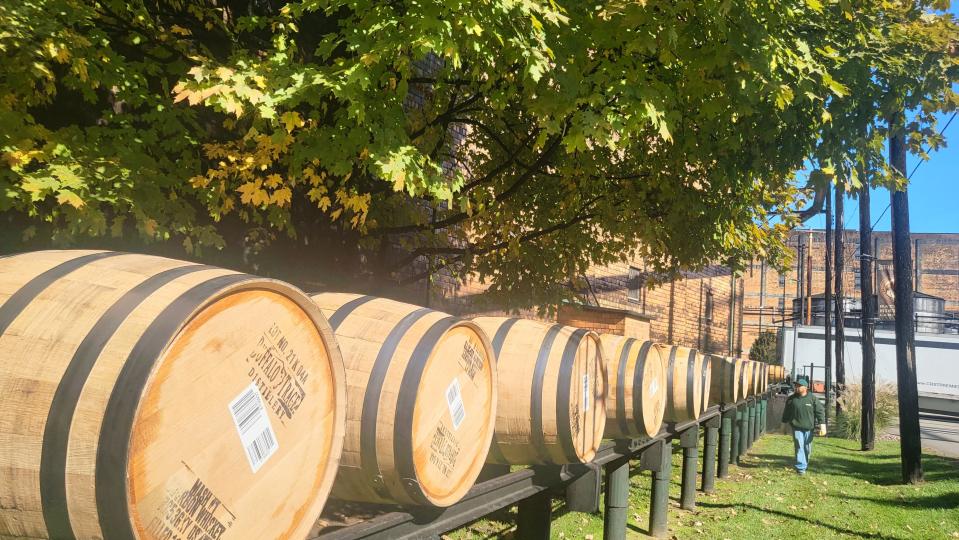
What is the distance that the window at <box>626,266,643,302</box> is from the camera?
15.9 meters

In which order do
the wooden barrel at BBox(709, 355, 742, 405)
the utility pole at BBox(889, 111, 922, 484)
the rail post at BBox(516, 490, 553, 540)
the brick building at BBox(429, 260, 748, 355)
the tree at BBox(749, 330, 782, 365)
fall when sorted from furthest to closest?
1. the tree at BBox(749, 330, 782, 365)
2. the wooden barrel at BBox(709, 355, 742, 405)
3. the utility pole at BBox(889, 111, 922, 484)
4. the brick building at BBox(429, 260, 748, 355)
5. the rail post at BBox(516, 490, 553, 540)

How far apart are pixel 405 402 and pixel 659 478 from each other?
230 inches

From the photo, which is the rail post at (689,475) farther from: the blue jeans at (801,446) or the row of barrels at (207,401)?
the row of barrels at (207,401)

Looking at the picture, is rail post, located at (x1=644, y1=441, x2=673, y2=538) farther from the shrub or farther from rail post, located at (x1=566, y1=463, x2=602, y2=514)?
the shrub

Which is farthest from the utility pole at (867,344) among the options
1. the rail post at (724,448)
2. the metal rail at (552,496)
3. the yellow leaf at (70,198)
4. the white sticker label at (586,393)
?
the yellow leaf at (70,198)

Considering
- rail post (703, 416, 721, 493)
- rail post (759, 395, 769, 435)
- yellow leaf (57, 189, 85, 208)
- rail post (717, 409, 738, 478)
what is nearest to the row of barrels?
yellow leaf (57, 189, 85, 208)

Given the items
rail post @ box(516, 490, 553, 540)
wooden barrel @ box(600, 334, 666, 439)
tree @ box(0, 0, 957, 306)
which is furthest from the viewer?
wooden barrel @ box(600, 334, 666, 439)

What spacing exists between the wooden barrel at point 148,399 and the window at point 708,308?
68.1ft

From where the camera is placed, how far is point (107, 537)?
1.70 m

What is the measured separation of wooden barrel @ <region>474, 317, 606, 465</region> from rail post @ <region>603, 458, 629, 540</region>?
2041mm

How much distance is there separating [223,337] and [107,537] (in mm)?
556

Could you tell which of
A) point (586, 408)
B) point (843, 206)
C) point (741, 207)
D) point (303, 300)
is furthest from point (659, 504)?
point (843, 206)

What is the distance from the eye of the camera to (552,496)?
4656 mm

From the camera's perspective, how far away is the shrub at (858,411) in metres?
19.6
